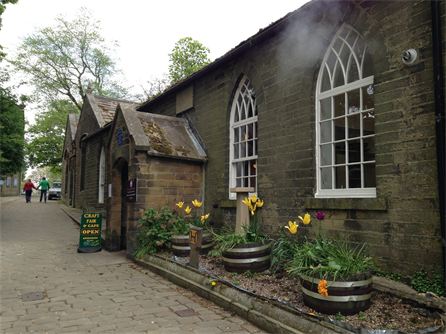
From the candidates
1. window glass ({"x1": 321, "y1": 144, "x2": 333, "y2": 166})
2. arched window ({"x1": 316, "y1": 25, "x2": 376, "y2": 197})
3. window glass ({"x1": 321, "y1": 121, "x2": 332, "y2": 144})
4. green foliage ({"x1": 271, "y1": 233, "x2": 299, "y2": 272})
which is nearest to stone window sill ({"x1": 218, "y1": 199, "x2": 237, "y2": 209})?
green foliage ({"x1": 271, "y1": 233, "x2": 299, "y2": 272})

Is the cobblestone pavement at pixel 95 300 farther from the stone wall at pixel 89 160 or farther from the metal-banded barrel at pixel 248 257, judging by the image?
the stone wall at pixel 89 160

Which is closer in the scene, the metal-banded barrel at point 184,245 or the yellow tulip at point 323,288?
the yellow tulip at point 323,288

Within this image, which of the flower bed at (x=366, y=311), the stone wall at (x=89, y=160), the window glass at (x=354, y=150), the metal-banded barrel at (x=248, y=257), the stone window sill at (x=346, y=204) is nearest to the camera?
the flower bed at (x=366, y=311)

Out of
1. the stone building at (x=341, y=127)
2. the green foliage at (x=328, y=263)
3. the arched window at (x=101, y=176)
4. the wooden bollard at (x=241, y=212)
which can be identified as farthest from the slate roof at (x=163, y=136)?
the arched window at (x=101, y=176)

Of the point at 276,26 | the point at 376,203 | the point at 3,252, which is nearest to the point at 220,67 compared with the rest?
the point at 276,26

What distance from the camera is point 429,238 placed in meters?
4.27

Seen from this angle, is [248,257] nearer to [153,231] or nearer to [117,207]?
[153,231]

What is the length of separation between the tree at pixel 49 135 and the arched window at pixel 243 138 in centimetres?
3126

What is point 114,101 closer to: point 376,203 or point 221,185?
point 221,185

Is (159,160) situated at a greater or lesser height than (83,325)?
greater

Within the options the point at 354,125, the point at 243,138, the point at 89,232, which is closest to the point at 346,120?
the point at 354,125

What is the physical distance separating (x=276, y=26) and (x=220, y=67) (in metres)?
2.28

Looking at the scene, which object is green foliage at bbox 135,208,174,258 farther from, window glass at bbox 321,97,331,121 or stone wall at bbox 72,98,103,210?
stone wall at bbox 72,98,103,210

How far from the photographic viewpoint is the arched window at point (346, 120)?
534 cm
